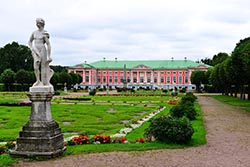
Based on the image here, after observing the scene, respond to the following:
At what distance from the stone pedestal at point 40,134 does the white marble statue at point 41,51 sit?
0.35 m

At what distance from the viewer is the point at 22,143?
8.31 m

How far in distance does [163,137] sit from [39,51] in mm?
4552

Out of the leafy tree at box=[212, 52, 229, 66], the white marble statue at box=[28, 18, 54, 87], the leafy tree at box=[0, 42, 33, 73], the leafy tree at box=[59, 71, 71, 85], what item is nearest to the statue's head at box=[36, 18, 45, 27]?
the white marble statue at box=[28, 18, 54, 87]

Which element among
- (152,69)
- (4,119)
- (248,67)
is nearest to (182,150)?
(4,119)

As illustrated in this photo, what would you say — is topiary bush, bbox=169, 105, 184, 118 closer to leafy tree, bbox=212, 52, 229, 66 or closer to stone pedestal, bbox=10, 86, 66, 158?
stone pedestal, bbox=10, 86, 66, 158

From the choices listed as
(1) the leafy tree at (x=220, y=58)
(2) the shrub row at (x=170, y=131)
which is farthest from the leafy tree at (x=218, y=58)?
(2) the shrub row at (x=170, y=131)

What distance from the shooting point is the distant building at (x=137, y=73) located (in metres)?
101

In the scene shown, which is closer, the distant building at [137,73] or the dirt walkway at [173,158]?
the dirt walkway at [173,158]

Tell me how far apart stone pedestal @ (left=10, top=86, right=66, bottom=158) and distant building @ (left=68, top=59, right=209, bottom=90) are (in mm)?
89612

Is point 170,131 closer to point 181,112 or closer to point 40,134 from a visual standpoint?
point 40,134

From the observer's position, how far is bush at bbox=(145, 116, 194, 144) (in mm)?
9820

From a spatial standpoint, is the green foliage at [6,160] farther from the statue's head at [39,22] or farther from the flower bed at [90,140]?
the statue's head at [39,22]

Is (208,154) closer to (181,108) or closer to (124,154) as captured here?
(124,154)

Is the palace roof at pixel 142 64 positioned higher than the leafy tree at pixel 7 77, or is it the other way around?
the palace roof at pixel 142 64
